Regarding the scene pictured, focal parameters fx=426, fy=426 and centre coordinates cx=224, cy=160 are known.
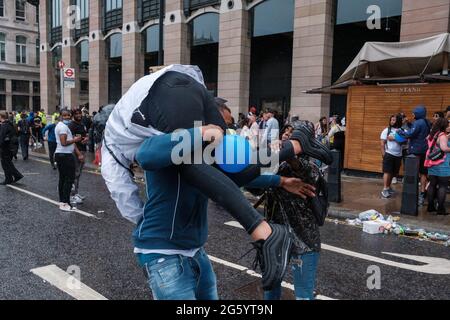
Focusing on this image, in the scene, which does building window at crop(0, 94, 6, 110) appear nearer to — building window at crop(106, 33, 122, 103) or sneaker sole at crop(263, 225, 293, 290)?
building window at crop(106, 33, 122, 103)

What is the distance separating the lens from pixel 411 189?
782 centimetres

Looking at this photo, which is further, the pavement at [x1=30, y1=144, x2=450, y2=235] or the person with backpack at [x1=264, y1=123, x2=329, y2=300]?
the pavement at [x1=30, y1=144, x2=450, y2=235]

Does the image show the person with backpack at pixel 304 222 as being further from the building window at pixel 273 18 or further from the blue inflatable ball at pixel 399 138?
the building window at pixel 273 18

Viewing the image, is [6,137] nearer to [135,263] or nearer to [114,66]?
[135,263]

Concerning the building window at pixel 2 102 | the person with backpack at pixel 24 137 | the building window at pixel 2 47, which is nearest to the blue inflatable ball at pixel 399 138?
the person with backpack at pixel 24 137

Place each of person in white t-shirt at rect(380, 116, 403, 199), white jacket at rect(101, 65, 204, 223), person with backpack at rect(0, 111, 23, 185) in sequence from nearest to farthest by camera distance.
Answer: white jacket at rect(101, 65, 204, 223) → person in white t-shirt at rect(380, 116, 403, 199) → person with backpack at rect(0, 111, 23, 185)

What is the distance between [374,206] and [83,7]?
26794mm

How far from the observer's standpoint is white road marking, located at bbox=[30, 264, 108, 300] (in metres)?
4.11

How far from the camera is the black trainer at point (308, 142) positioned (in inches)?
104

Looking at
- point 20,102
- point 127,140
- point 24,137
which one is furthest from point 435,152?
point 20,102

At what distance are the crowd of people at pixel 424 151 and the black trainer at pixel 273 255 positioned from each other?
724cm

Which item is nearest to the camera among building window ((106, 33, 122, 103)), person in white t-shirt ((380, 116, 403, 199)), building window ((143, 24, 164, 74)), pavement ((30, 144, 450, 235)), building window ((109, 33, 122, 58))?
pavement ((30, 144, 450, 235))

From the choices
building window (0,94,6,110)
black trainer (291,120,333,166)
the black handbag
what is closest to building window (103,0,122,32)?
the black handbag

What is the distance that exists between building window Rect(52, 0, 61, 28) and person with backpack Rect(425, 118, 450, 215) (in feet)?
102
